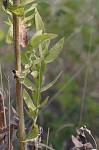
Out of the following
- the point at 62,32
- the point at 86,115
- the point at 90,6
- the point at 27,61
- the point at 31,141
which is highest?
the point at 90,6

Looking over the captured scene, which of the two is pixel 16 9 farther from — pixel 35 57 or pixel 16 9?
pixel 35 57

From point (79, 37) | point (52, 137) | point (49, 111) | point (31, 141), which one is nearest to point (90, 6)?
point (79, 37)

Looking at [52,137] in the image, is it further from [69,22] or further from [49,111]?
[69,22]

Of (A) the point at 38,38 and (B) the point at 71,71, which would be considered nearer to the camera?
(A) the point at 38,38

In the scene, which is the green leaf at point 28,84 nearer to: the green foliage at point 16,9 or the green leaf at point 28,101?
the green leaf at point 28,101

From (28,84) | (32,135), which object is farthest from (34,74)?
(32,135)

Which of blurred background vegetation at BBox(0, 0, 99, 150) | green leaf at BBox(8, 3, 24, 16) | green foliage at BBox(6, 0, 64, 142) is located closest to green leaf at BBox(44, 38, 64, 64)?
green foliage at BBox(6, 0, 64, 142)

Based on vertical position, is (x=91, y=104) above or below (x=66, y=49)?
below

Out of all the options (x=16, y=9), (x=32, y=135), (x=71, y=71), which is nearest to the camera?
(x=16, y=9)
